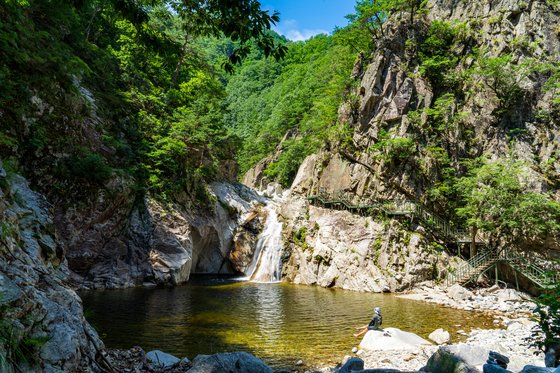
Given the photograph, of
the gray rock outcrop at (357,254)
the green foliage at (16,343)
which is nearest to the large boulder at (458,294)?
the gray rock outcrop at (357,254)

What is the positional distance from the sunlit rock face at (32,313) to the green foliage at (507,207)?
21663 mm

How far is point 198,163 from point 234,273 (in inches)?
365

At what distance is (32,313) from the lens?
13.1 ft

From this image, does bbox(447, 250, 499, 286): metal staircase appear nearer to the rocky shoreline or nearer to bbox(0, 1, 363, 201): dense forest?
the rocky shoreline

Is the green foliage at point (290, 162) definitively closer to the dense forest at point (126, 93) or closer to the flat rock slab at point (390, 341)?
the dense forest at point (126, 93)

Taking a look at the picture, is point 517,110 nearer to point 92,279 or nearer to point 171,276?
point 171,276

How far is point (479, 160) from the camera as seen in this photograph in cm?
2500

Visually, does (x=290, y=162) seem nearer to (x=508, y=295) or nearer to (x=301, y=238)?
(x=301, y=238)

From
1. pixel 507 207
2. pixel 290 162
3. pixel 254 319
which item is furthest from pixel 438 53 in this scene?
pixel 254 319

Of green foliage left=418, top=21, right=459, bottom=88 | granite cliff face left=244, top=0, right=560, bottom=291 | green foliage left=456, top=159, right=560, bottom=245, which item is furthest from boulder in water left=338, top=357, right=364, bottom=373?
green foliage left=418, top=21, right=459, bottom=88

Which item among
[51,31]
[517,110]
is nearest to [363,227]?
[517,110]

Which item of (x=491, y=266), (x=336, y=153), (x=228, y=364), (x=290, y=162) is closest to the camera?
(x=228, y=364)

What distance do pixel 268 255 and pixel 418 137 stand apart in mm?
14722

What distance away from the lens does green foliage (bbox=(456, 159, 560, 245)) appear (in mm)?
20062
